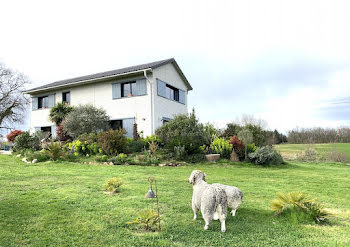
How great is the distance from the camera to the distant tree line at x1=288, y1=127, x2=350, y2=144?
30.1 metres

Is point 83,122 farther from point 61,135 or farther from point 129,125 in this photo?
point 129,125

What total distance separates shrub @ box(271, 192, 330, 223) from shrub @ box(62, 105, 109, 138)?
13624mm

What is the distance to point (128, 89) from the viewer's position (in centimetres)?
1694

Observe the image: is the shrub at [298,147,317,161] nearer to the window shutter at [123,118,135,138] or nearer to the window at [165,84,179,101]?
the window at [165,84,179,101]

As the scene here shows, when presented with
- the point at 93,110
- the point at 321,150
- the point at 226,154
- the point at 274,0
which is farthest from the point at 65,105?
the point at 321,150

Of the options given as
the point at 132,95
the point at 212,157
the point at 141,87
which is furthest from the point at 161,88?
the point at 212,157

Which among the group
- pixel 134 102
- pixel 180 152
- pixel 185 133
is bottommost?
pixel 180 152

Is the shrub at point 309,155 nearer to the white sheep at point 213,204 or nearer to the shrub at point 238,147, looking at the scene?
the shrub at point 238,147

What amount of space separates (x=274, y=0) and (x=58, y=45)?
11143 mm

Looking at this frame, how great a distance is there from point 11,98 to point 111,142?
23131 mm

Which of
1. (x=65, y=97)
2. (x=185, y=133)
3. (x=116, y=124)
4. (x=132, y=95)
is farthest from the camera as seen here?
(x=65, y=97)

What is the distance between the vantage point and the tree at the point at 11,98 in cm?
2706

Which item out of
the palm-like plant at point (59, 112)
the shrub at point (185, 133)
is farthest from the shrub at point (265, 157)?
the palm-like plant at point (59, 112)

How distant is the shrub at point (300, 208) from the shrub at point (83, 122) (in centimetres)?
1362
